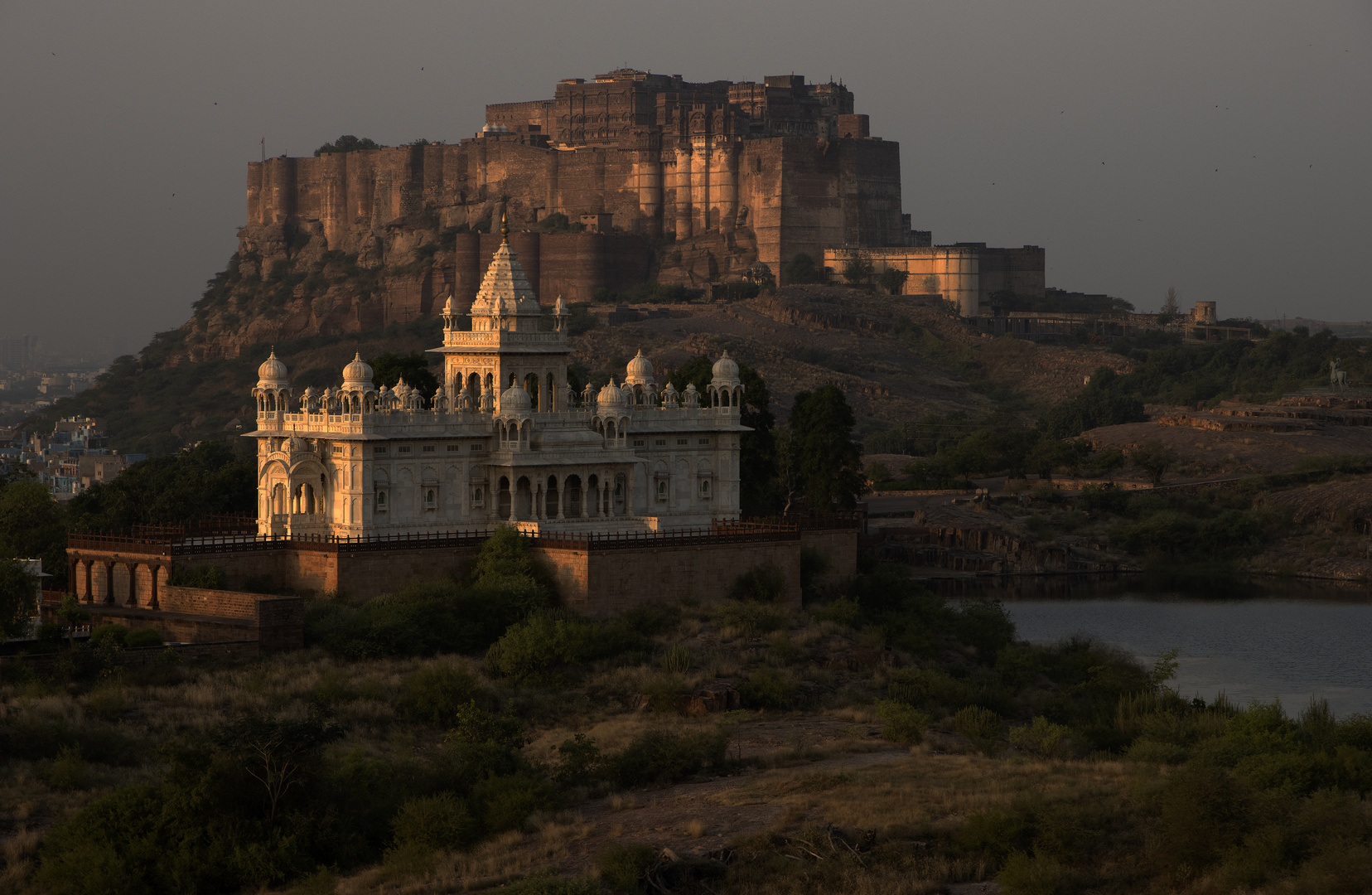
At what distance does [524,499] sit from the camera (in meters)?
52.2

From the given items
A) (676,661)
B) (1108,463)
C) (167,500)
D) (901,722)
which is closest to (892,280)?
(1108,463)

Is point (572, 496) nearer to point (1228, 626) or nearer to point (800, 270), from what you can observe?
point (1228, 626)

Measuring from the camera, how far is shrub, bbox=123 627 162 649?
4341cm

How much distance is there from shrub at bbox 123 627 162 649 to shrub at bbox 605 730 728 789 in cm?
1043

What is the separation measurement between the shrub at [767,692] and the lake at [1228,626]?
1395 centimetres

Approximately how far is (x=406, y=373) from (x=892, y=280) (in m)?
73.1

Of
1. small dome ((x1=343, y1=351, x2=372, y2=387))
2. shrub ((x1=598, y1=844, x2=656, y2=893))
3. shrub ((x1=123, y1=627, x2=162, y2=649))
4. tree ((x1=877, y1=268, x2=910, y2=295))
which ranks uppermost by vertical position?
tree ((x1=877, y1=268, x2=910, y2=295))

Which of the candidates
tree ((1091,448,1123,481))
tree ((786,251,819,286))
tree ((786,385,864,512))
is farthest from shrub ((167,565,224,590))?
tree ((786,251,819,286))

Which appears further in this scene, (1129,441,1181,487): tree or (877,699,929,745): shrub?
(1129,441,1181,487): tree

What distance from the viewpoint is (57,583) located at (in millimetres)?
51562

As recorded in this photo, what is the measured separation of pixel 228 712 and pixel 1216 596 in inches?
1780

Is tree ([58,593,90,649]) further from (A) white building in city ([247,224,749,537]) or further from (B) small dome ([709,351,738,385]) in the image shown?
(B) small dome ([709,351,738,385])

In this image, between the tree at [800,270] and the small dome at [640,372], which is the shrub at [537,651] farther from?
the tree at [800,270]

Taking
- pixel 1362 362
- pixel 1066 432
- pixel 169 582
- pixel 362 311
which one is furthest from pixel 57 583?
pixel 1362 362
